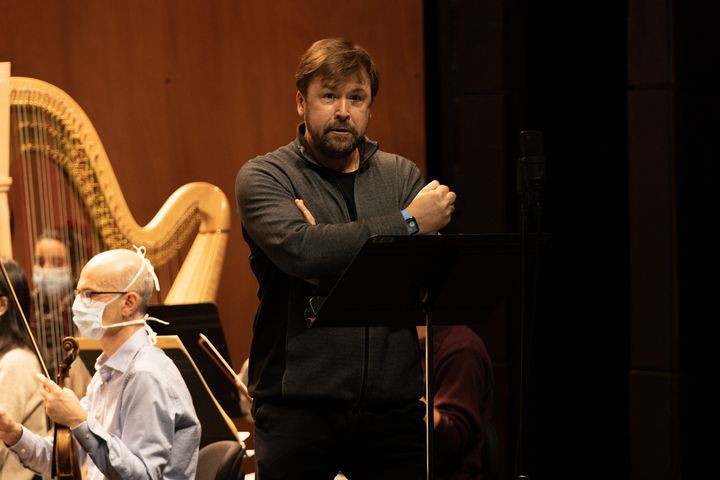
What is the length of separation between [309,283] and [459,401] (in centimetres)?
101

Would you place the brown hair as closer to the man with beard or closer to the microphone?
the man with beard

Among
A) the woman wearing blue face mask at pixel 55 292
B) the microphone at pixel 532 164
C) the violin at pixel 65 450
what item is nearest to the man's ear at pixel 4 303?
the woman wearing blue face mask at pixel 55 292

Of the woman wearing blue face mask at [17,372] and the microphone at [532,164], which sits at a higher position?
the microphone at [532,164]

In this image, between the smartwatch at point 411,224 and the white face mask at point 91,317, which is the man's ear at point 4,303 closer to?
the white face mask at point 91,317

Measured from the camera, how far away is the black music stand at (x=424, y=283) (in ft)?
7.25

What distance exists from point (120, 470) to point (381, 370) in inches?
23.9

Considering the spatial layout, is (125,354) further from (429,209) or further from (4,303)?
(4,303)

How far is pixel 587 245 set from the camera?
5234 millimetres

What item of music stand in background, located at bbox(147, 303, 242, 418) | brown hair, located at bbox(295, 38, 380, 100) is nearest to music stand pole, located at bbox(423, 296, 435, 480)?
brown hair, located at bbox(295, 38, 380, 100)

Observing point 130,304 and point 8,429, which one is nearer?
point 8,429

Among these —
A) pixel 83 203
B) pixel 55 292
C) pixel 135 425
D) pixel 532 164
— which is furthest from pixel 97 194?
pixel 532 164

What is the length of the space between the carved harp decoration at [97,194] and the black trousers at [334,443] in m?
1.18

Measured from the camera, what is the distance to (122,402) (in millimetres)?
2684

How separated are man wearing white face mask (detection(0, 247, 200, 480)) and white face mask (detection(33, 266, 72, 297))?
4.06 feet
